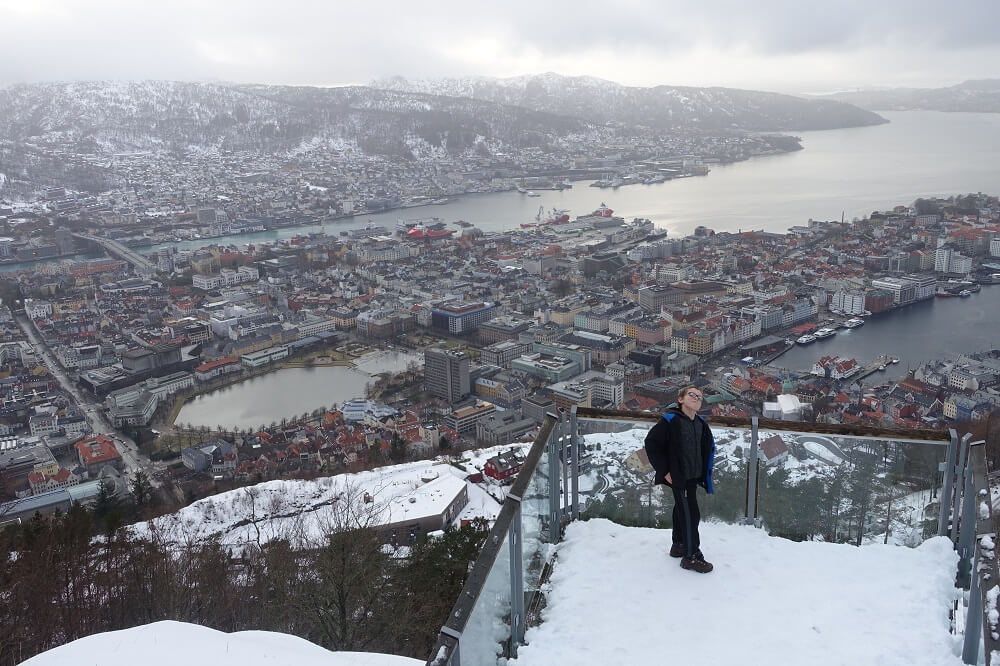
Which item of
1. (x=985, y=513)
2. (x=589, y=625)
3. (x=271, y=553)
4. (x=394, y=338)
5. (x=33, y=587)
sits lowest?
(x=394, y=338)

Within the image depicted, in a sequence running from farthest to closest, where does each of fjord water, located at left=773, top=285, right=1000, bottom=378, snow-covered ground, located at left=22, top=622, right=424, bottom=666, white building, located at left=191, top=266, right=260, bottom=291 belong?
white building, located at left=191, top=266, right=260, bottom=291 → fjord water, located at left=773, top=285, right=1000, bottom=378 → snow-covered ground, located at left=22, top=622, right=424, bottom=666

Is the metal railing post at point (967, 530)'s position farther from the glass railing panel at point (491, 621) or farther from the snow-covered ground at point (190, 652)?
the snow-covered ground at point (190, 652)

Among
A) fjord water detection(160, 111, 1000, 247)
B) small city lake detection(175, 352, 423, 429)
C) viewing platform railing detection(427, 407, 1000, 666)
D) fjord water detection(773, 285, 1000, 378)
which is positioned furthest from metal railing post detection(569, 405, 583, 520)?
fjord water detection(160, 111, 1000, 247)

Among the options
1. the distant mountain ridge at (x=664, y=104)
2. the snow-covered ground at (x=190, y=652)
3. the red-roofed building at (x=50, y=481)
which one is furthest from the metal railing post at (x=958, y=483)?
the distant mountain ridge at (x=664, y=104)

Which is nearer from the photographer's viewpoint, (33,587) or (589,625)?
(589,625)

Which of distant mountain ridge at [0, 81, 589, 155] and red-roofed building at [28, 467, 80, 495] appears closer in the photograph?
red-roofed building at [28, 467, 80, 495]

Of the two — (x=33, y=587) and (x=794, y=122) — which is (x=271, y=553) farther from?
(x=794, y=122)

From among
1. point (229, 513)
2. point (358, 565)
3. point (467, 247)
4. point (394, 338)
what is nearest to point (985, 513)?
point (358, 565)

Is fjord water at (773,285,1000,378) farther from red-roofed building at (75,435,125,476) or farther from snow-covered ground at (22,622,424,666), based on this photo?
snow-covered ground at (22,622,424,666)
